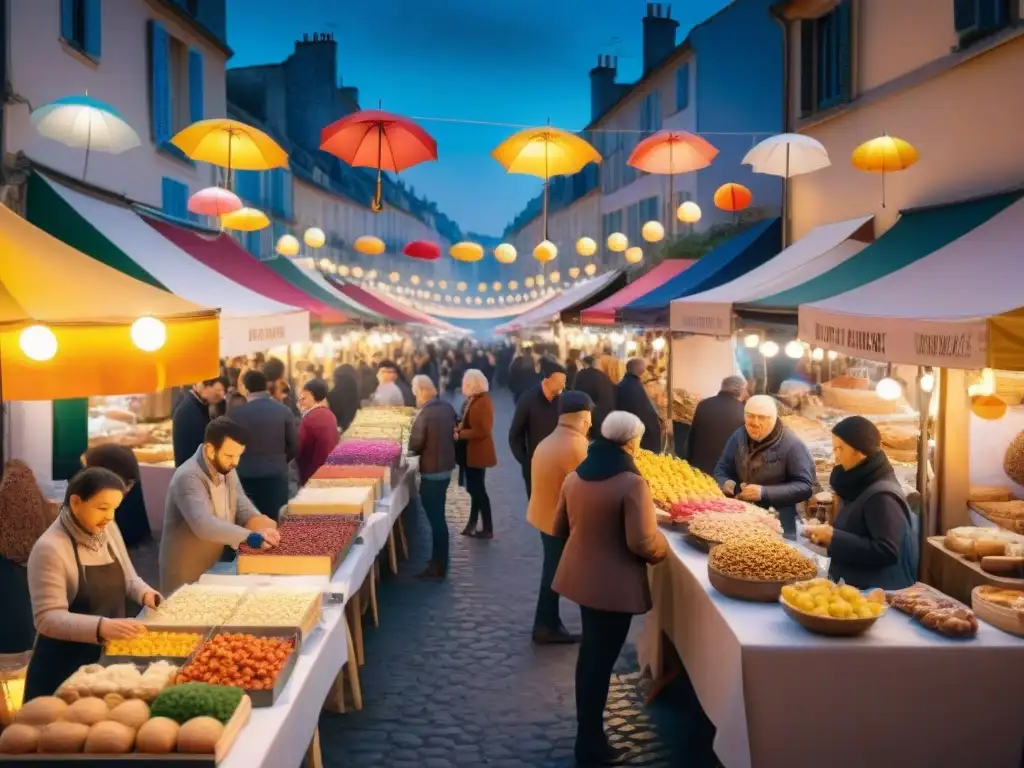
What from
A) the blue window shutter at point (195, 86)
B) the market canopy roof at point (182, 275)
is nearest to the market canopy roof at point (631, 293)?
the market canopy roof at point (182, 275)

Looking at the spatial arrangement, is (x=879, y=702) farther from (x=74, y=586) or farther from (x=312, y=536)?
(x=74, y=586)

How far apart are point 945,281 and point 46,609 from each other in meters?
6.13

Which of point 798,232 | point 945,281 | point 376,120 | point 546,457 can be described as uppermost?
point 376,120

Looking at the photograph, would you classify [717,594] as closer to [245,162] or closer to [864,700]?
[864,700]

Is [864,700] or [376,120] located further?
[376,120]

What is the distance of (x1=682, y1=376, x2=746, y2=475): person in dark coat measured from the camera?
10453 mm

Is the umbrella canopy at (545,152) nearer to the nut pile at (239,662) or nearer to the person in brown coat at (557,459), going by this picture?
the person in brown coat at (557,459)

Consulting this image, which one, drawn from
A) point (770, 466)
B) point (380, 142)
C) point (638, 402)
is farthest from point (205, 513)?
point (638, 402)

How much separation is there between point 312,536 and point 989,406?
6.08 m

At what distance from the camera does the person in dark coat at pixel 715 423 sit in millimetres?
10453

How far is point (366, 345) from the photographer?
2920cm

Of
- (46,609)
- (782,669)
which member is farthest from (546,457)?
(46,609)

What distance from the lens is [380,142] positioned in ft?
38.1

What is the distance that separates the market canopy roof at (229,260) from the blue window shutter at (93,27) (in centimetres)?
265
